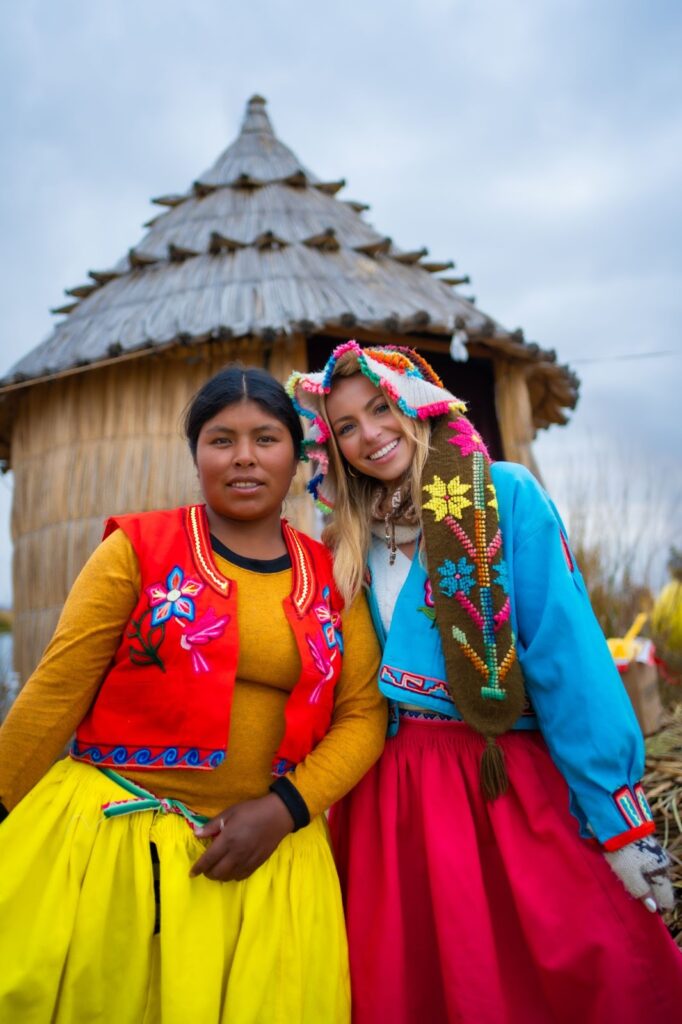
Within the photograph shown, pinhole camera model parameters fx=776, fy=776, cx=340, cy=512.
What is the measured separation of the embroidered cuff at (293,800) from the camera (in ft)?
5.39

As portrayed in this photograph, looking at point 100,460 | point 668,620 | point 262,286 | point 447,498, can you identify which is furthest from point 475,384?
point 447,498

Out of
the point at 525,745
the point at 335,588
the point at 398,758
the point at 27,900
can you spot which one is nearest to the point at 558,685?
the point at 525,745

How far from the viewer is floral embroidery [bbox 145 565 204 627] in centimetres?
167

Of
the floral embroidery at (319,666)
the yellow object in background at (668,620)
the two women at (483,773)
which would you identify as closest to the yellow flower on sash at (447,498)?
the two women at (483,773)

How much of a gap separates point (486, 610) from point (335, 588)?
385 mm

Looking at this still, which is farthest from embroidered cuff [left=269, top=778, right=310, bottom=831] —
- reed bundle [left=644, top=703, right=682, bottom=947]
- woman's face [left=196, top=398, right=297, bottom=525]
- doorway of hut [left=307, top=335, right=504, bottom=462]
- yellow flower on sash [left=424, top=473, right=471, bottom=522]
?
doorway of hut [left=307, top=335, right=504, bottom=462]

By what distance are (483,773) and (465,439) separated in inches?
33.8

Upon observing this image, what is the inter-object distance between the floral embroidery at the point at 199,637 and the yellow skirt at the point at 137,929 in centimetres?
30

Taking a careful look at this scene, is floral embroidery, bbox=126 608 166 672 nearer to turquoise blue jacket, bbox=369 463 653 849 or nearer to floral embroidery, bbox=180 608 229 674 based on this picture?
floral embroidery, bbox=180 608 229 674

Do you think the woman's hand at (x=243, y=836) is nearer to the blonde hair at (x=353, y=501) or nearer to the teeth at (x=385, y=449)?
the blonde hair at (x=353, y=501)

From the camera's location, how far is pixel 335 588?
78.3 inches

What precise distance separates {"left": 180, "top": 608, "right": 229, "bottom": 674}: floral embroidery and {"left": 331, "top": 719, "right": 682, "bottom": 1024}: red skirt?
63cm

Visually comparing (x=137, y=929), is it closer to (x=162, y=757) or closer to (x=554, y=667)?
(x=162, y=757)

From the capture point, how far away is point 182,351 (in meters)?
5.19
